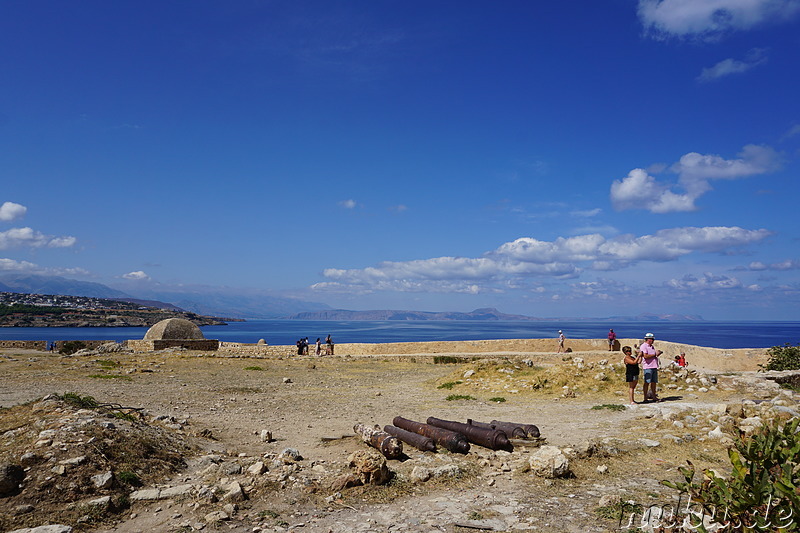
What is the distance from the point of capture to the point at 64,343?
35406 millimetres

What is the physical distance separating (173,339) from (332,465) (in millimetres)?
33655

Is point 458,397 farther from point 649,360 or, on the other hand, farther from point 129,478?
point 129,478

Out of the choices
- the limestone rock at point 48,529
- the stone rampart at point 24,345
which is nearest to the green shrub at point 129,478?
the limestone rock at point 48,529

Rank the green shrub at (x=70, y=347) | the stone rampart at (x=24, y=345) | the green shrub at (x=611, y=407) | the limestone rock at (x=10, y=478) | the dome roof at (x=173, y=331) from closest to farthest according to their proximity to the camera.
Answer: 1. the limestone rock at (x=10, y=478)
2. the green shrub at (x=611, y=407)
3. the green shrub at (x=70, y=347)
4. the dome roof at (x=173, y=331)
5. the stone rampart at (x=24, y=345)

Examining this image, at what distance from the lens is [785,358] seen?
1947 centimetres

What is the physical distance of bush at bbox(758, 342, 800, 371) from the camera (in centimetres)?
1881

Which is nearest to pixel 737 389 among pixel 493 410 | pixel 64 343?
pixel 493 410

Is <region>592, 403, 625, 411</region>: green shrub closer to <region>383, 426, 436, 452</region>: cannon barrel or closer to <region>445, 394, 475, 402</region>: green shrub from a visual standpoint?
<region>445, 394, 475, 402</region>: green shrub

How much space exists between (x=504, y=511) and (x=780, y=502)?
3.17 metres

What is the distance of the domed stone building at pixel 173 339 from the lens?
1419 inches

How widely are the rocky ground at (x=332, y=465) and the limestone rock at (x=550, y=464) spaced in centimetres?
2

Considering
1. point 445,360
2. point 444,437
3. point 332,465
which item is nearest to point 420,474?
point 332,465

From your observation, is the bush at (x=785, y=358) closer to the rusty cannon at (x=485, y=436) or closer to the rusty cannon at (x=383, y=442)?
the rusty cannon at (x=485, y=436)

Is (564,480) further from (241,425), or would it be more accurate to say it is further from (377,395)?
(377,395)
